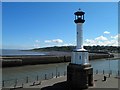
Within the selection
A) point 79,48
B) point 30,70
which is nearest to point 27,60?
point 30,70

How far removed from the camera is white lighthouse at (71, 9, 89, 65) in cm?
2260

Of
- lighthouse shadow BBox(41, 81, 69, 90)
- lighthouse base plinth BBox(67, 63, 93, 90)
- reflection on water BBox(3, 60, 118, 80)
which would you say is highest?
lighthouse base plinth BBox(67, 63, 93, 90)

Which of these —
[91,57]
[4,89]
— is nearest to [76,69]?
[4,89]

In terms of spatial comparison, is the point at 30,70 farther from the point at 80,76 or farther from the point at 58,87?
the point at 80,76

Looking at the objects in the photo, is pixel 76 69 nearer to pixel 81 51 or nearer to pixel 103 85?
pixel 81 51

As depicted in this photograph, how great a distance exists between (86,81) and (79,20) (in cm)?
640

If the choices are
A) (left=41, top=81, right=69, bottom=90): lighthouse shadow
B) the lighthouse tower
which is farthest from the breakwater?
the lighthouse tower

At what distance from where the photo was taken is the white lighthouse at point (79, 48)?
22.6 metres

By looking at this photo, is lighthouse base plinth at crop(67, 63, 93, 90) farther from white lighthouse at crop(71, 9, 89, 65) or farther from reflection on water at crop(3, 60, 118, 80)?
reflection on water at crop(3, 60, 118, 80)

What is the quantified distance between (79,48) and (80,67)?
Answer: 2256 mm

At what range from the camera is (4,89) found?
2061 centimetres

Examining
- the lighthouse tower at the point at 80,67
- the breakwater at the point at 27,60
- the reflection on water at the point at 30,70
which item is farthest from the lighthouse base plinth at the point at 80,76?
the breakwater at the point at 27,60

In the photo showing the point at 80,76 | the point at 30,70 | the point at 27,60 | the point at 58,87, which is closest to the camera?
the point at 80,76

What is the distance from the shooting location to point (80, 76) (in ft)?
71.5
